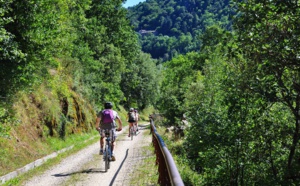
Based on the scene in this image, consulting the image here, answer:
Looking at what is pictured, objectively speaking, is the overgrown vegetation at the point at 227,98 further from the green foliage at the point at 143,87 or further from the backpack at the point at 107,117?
the green foliage at the point at 143,87

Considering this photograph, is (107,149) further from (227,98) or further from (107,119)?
(227,98)

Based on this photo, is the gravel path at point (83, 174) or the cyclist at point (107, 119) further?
the cyclist at point (107, 119)

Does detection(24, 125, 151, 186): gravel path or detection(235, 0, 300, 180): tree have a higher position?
detection(235, 0, 300, 180): tree

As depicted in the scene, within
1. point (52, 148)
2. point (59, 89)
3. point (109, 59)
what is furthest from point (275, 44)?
point (109, 59)

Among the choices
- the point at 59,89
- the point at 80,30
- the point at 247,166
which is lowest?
the point at 247,166

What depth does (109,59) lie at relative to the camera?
36.0 meters

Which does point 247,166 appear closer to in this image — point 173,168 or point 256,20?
point 256,20

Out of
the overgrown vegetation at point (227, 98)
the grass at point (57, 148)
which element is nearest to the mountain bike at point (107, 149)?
the grass at point (57, 148)

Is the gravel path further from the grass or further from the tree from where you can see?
the tree

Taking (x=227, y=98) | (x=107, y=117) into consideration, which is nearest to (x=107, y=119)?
(x=107, y=117)

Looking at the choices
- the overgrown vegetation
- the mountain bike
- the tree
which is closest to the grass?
the overgrown vegetation

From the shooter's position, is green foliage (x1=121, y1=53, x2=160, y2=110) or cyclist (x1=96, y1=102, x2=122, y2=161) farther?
green foliage (x1=121, y1=53, x2=160, y2=110)

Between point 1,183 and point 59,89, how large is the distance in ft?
32.7

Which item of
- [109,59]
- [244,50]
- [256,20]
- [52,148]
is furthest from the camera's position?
[109,59]
